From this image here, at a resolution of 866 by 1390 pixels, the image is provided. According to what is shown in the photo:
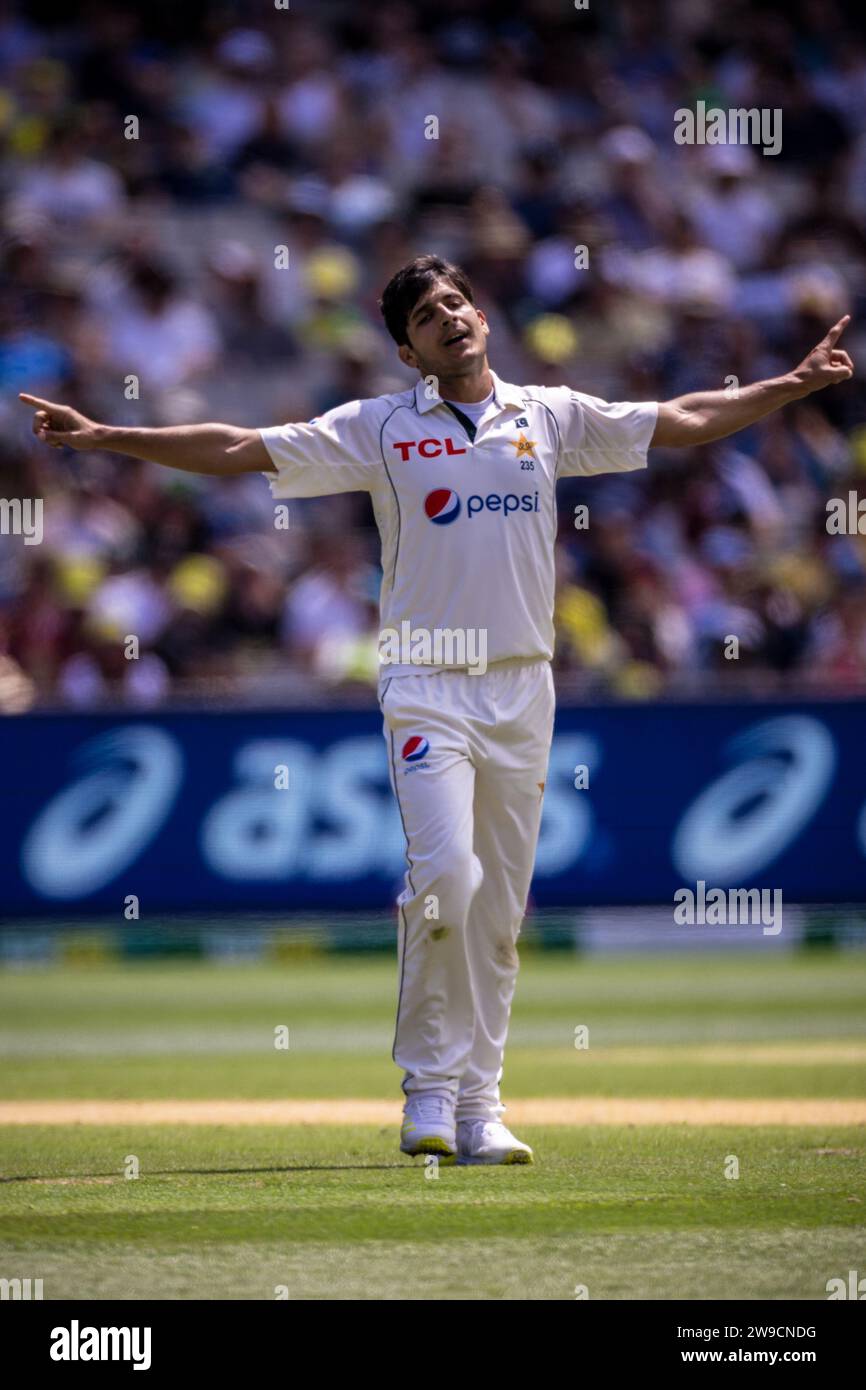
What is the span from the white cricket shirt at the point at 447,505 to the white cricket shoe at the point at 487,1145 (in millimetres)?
1442

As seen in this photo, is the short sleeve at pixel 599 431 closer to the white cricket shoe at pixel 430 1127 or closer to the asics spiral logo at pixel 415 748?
the asics spiral logo at pixel 415 748

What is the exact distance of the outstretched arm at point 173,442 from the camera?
22.1 feet

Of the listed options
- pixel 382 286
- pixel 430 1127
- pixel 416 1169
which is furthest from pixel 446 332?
pixel 382 286

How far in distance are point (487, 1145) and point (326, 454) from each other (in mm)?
2195

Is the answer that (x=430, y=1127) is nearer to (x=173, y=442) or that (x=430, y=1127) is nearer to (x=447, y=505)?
(x=447, y=505)

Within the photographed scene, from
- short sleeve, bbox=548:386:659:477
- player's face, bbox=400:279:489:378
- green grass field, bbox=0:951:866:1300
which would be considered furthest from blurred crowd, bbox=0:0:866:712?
player's face, bbox=400:279:489:378

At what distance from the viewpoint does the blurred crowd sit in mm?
15344

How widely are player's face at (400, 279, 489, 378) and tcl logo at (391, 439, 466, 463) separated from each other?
0.23 metres

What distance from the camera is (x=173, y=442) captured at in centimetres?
675

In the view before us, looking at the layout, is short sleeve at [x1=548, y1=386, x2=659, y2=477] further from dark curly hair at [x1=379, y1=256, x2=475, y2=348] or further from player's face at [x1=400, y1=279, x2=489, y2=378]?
dark curly hair at [x1=379, y1=256, x2=475, y2=348]

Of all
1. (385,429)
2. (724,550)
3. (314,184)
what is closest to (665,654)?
(724,550)

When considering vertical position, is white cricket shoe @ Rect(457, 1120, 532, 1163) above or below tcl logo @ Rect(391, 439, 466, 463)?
below

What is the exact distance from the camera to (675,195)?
19.4m

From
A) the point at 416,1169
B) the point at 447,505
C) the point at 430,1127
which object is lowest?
the point at 416,1169
